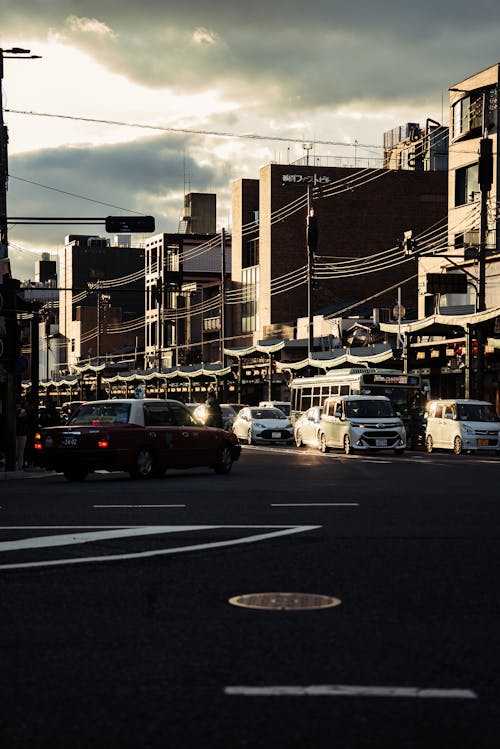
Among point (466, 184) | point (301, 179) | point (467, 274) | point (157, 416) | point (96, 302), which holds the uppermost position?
point (301, 179)

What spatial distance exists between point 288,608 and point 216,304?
382 ft

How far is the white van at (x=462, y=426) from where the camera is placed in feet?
128

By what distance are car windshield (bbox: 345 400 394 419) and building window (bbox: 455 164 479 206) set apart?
35172mm

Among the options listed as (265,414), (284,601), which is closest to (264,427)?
(265,414)

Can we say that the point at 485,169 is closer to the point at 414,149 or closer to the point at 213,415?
the point at 213,415

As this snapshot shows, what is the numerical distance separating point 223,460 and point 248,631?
1915 cm

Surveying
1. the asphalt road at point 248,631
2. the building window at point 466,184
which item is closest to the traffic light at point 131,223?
the asphalt road at point 248,631

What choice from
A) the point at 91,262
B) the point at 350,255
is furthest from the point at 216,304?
the point at 91,262

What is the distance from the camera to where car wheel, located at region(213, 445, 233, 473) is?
2606cm

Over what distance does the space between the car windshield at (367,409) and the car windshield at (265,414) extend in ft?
40.2

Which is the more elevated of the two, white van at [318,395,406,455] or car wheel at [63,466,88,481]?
white van at [318,395,406,455]

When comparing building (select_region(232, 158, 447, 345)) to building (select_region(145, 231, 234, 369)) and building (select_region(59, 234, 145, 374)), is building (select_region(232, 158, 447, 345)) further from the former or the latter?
building (select_region(59, 234, 145, 374))

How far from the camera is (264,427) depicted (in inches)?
1946

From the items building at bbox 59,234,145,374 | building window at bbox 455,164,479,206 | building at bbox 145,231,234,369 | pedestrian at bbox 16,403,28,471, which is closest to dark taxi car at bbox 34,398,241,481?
pedestrian at bbox 16,403,28,471
